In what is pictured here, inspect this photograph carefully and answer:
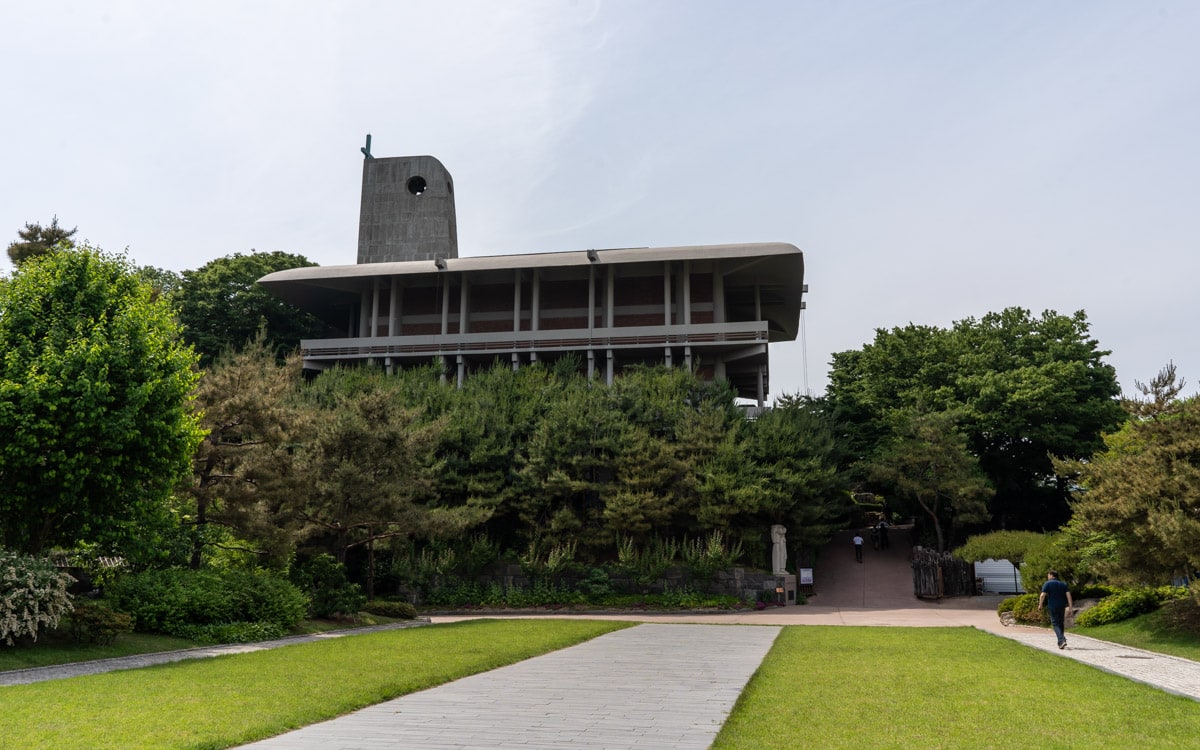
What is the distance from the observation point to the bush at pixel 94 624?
43.4 ft

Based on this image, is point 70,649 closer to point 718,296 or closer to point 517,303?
point 517,303

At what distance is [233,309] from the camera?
163ft

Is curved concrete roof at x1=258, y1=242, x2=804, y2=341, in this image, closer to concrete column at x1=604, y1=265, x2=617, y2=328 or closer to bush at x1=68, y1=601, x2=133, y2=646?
concrete column at x1=604, y1=265, x2=617, y2=328

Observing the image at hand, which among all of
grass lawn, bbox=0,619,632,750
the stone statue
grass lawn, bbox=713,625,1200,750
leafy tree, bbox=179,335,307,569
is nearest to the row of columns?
the stone statue

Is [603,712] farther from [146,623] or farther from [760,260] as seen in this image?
[760,260]

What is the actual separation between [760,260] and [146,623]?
113 feet

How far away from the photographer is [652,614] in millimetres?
26297

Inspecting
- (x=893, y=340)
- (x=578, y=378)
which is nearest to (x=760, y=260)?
(x=893, y=340)

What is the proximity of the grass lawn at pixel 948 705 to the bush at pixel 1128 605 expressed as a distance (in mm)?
6112

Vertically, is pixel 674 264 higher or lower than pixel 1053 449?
higher

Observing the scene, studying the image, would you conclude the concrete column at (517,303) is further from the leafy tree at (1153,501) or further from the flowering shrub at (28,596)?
the flowering shrub at (28,596)

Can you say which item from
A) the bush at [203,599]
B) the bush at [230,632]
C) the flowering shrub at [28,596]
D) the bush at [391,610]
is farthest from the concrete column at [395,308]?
the flowering shrub at [28,596]

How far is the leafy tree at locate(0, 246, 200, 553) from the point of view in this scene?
44.3 ft

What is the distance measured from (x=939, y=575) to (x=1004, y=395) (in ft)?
37.3
